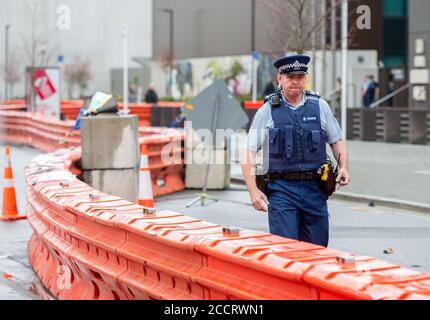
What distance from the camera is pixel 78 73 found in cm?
7675

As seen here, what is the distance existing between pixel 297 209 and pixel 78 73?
233ft

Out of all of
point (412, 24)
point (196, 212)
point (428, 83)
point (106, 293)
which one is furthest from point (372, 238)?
point (412, 24)

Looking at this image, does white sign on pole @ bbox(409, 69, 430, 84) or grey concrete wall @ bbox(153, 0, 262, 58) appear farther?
grey concrete wall @ bbox(153, 0, 262, 58)

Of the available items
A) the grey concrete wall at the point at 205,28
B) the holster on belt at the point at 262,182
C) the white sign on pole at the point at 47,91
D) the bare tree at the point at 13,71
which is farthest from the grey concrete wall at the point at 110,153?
the bare tree at the point at 13,71

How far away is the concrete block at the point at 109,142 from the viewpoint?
48.6 feet

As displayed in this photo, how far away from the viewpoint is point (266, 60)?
2180 inches

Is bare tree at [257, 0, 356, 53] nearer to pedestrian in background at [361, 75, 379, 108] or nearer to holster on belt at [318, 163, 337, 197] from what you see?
pedestrian in background at [361, 75, 379, 108]

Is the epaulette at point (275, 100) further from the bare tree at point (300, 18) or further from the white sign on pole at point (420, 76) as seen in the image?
the white sign on pole at point (420, 76)

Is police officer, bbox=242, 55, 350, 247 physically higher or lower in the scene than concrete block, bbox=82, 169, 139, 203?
higher

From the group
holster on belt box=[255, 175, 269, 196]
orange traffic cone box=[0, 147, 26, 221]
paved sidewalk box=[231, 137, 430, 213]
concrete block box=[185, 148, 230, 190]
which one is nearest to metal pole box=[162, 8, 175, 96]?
paved sidewalk box=[231, 137, 430, 213]

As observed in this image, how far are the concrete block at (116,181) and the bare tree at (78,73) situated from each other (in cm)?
6213

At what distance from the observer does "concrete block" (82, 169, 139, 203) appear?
1477 centimetres

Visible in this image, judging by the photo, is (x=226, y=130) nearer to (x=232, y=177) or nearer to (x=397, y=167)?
(x=232, y=177)

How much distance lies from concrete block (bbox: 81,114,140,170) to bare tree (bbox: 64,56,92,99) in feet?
204
